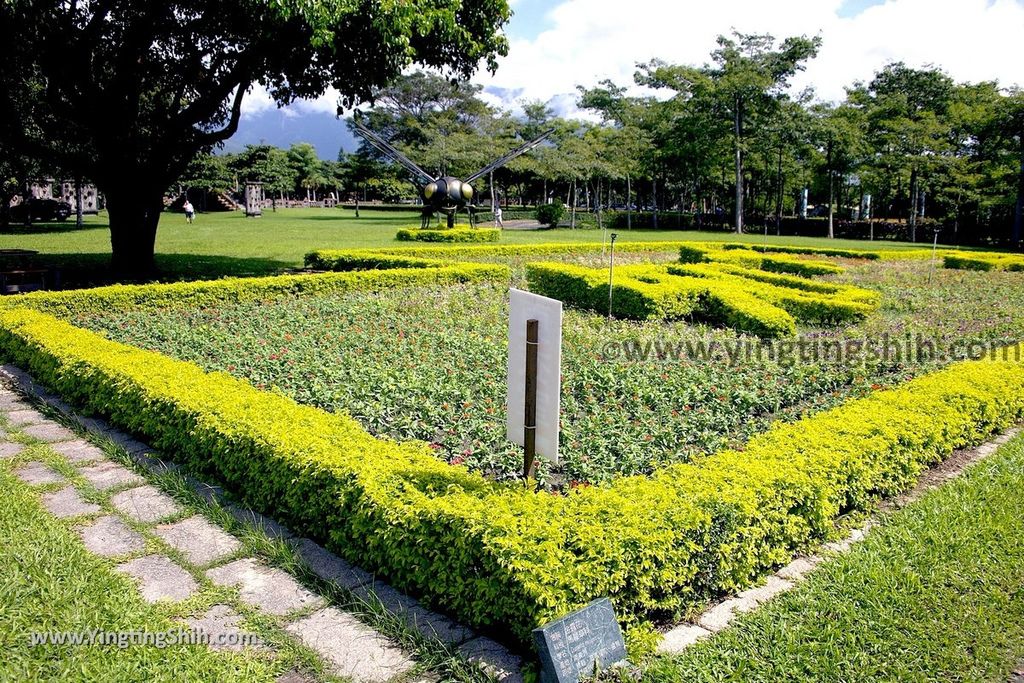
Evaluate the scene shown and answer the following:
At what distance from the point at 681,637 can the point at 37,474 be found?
4588 mm

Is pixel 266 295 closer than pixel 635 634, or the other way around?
pixel 635 634

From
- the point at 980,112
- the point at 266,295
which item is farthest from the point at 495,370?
the point at 980,112

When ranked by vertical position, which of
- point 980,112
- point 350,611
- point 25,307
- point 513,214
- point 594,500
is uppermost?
point 980,112

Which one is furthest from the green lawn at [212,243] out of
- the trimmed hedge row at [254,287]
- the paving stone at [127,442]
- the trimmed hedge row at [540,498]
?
the trimmed hedge row at [540,498]

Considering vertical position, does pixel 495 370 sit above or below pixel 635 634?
above

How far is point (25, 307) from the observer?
958cm

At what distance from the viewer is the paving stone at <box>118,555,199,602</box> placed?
3664 millimetres

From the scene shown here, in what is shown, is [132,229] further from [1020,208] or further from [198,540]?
[1020,208]

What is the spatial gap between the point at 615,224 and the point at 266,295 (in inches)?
1343

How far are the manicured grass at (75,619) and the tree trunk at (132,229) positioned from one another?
11884 millimetres

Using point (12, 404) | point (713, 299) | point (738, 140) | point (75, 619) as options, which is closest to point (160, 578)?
point (75, 619)

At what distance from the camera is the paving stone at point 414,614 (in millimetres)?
3385

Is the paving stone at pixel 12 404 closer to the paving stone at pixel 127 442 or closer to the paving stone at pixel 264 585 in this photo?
the paving stone at pixel 127 442

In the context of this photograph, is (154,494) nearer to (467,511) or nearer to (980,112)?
(467,511)
